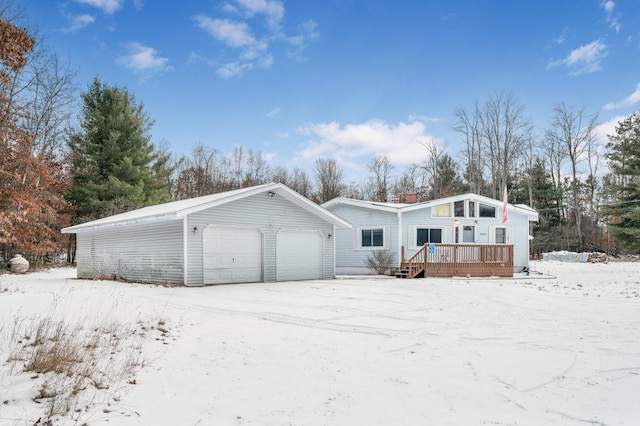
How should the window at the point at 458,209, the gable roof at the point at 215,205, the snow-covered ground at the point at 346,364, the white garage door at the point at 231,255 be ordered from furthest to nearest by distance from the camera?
1. the window at the point at 458,209
2. the white garage door at the point at 231,255
3. the gable roof at the point at 215,205
4. the snow-covered ground at the point at 346,364

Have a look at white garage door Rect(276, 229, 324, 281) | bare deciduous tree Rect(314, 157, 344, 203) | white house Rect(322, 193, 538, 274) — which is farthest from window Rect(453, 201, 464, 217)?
bare deciduous tree Rect(314, 157, 344, 203)

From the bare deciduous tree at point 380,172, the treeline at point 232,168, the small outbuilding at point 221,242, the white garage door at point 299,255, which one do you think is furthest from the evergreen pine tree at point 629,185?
the white garage door at point 299,255

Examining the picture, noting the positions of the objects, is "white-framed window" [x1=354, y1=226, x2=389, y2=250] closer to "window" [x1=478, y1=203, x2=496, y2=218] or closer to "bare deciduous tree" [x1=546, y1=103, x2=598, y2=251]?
"window" [x1=478, y1=203, x2=496, y2=218]

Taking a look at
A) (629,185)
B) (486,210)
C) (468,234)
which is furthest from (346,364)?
(629,185)

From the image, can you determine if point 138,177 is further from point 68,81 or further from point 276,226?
point 276,226

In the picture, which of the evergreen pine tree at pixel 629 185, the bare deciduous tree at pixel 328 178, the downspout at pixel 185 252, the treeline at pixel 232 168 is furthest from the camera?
the bare deciduous tree at pixel 328 178

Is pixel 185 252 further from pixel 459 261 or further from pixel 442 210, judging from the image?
pixel 442 210

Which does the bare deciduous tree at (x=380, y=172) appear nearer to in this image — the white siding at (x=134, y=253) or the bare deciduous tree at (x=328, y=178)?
the bare deciduous tree at (x=328, y=178)

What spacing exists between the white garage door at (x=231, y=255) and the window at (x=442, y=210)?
9.71m

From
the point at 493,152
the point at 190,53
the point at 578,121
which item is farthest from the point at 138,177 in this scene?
the point at 578,121

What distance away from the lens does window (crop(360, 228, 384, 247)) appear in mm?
20656

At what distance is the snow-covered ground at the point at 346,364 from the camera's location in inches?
145

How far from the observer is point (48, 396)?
3.75m

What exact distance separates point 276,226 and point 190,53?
11267 mm
